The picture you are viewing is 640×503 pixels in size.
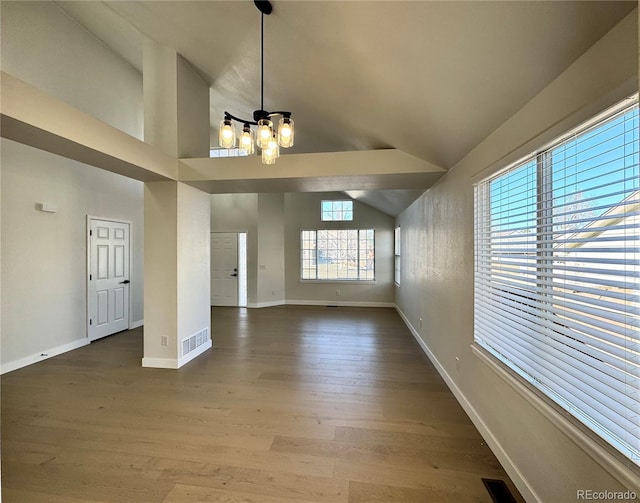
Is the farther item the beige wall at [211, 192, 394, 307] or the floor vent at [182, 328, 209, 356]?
the beige wall at [211, 192, 394, 307]

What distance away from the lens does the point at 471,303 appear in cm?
241

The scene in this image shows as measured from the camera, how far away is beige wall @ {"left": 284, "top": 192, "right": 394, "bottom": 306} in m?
7.37

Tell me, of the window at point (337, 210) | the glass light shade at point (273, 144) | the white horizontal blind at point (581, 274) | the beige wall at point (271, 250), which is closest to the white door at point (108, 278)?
the beige wall at point (271, 250)

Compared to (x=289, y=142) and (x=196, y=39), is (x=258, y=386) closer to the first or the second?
(x=289, y=142)

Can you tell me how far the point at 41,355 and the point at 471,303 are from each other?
5083 millimetres

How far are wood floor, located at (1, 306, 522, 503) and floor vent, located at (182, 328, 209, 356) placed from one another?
0.62ft

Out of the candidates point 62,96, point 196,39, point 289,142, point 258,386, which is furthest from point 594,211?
point 62,96

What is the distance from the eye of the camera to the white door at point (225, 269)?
713cm

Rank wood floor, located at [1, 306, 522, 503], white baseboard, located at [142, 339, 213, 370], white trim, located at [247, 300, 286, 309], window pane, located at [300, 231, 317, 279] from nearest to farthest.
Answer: wood floor, located at [1, 306, 522, 503] < white baseboard, located at [142, 339, 213, 370] < white trim, located at [247, 300, 286, 309] < window pane, located at [300, 231, 317, 279]

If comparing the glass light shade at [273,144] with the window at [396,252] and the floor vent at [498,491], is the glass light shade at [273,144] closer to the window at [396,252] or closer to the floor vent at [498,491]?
the floor vent at [498,491]

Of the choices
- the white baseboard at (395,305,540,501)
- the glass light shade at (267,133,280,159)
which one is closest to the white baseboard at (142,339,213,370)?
the glass light shade at (267,133,280,159)

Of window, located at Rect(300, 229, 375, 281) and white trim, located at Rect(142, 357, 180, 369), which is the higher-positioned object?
window, located at Rect(300, 229, 375, 281)

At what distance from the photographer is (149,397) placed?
9.03 ft

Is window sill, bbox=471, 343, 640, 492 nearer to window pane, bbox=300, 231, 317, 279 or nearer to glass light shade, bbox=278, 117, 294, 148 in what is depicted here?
glass light shade, bbox=278, 117, 294, 148
